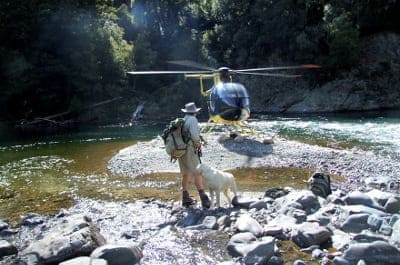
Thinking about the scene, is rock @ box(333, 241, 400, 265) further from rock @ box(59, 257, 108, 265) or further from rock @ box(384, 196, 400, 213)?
rock @ box(59, 257, 108, 265)

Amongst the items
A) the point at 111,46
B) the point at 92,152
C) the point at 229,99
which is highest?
the point at 111,46

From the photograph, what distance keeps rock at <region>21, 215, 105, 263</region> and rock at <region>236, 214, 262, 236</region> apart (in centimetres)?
247

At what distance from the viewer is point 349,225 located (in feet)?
24.4

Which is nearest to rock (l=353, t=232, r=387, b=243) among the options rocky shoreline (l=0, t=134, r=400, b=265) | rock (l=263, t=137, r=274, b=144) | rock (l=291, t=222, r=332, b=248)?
rocky shoreline (l=0, t=134, r=400, b=265)

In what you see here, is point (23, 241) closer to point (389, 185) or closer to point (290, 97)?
point (389, 185)

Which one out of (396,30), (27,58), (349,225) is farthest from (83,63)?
(349,225)

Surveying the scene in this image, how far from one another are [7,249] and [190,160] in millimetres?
4081

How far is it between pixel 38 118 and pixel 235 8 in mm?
19835

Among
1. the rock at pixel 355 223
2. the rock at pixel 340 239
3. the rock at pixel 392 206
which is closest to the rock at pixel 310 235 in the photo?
the rock at pixel 340 239

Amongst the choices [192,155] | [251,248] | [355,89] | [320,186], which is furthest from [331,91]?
[251,248]

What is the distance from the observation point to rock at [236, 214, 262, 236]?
7477 mm

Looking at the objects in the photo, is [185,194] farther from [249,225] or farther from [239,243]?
[239,243]

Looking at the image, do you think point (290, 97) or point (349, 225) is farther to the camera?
point (290, 97)

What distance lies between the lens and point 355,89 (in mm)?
32219
